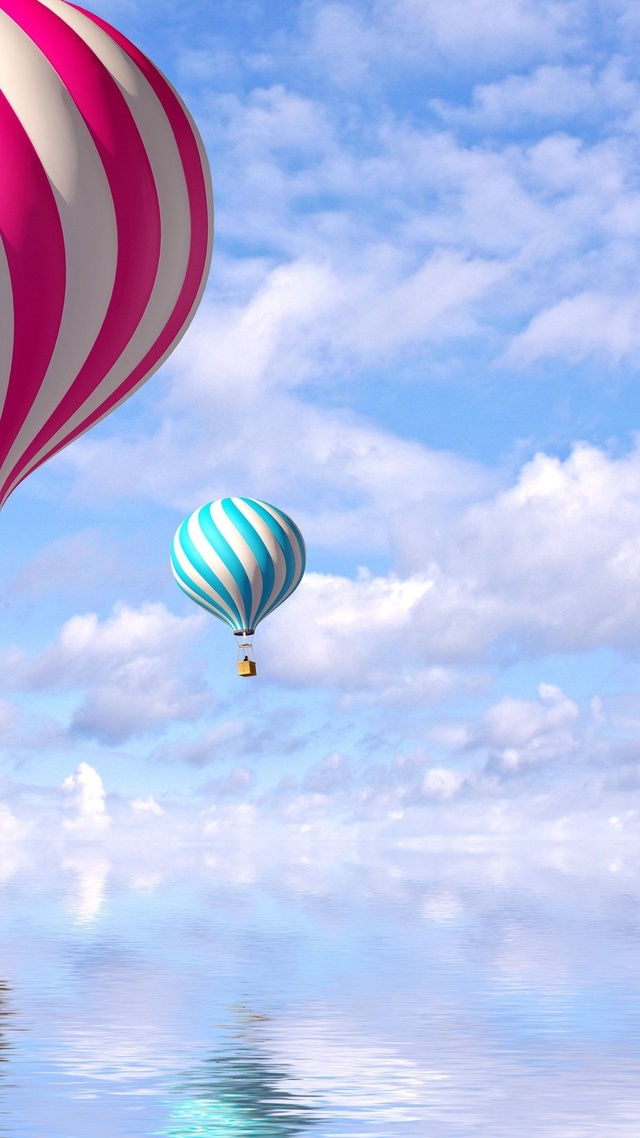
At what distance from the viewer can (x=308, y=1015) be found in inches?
822

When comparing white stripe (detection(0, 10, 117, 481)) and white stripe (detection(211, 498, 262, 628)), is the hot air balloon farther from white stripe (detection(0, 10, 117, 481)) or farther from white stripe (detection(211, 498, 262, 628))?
white stripe (detection(0, 10, 117, 481))

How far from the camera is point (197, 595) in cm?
3897

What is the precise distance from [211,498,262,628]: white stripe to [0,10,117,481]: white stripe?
852 inches

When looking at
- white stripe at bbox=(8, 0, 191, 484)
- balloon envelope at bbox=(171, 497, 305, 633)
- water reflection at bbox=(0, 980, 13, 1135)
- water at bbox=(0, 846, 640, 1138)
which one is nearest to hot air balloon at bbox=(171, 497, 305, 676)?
balloon envelope at bbox=(171, 497, 305, 633)

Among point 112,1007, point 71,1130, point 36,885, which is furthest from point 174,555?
point 36,885

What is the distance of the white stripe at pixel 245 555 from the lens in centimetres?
3806

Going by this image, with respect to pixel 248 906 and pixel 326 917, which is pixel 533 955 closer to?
pixel 326 917

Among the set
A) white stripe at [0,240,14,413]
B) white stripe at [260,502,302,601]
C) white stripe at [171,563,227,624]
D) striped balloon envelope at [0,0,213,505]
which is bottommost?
white stripe at [0,240,14,413]

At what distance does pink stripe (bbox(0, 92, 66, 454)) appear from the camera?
15.6 meters

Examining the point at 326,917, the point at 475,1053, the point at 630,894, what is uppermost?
the point at 630,894

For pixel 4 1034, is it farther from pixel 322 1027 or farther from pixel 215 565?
pixel 215 565

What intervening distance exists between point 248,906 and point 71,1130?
36298 millimetres

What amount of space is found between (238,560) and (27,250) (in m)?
22.8

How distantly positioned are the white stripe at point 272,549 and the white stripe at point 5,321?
75.1 ft
